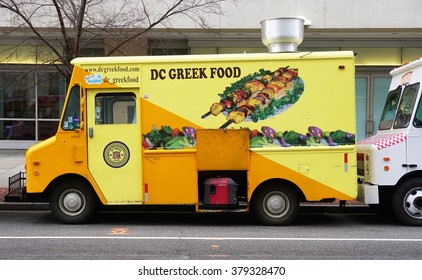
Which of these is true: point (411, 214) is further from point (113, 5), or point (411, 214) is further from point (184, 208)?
point (113, 5)

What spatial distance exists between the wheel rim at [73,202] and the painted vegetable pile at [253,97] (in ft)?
8.27

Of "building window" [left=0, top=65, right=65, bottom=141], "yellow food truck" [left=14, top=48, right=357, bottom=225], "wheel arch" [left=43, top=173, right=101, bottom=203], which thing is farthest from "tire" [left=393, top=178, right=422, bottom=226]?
"building window" [left=0, top=65, right=65, bottom=141]

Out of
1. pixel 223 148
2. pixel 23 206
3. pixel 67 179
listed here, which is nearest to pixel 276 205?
pixel 223 148

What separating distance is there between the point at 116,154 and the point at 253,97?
8.04 feet

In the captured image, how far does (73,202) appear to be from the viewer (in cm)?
880

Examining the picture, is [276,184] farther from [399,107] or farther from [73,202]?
[73,202]

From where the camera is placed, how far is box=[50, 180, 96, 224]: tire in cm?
877

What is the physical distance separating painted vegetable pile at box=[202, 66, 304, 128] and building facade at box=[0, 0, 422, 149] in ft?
20.4

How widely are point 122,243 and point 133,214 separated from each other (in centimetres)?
269

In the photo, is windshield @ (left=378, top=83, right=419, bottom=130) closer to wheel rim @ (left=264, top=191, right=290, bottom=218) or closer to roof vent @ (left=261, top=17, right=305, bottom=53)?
roof vent @ (left=261, top=17, right=305, bottom=53)

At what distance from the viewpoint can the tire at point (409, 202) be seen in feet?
28.4

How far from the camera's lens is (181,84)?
8.57m

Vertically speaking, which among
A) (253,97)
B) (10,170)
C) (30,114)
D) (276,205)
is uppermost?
(30,114)

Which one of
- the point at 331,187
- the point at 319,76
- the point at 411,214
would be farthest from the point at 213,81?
the point at 411,214
